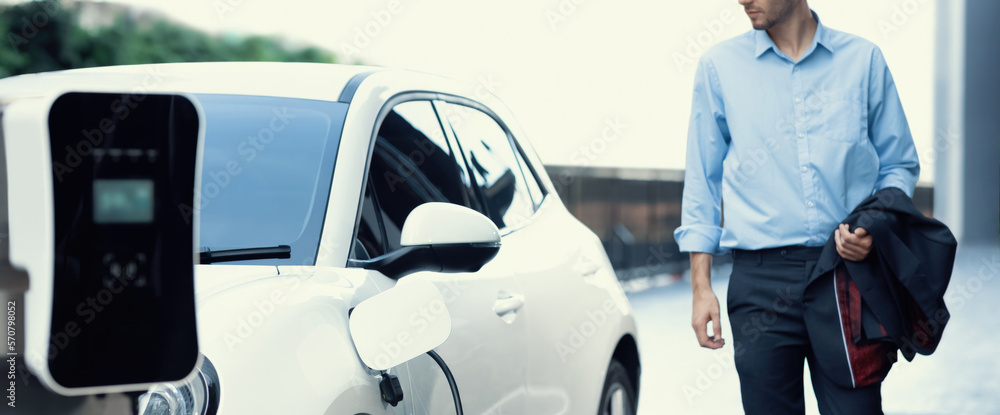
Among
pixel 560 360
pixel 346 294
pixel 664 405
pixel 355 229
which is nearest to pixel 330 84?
pixel 355 229

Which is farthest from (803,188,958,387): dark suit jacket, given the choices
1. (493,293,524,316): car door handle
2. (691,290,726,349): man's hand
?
(493,293,524,316): car door handle

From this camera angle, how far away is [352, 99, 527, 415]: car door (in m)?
2.60

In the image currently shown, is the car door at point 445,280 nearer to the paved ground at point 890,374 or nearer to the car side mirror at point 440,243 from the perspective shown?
the car side mirror at point 440,243

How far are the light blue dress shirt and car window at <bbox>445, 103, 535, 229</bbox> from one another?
87cm

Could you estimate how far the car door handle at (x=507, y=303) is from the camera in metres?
2.98

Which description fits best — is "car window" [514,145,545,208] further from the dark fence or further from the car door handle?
the dark fence

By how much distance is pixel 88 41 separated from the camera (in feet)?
120

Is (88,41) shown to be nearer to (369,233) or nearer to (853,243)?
(369,233)

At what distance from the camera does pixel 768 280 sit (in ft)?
9.00

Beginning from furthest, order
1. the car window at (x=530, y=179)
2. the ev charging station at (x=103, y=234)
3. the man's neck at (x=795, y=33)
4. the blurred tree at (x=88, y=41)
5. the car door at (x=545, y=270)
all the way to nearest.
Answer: the blurred tree at (x=88, y=41) < the car window at (x=530, y=179) < the car door at (x=545, y=270) < the man's neck at (x=795, y=33) < the ev charging station at (x=103, y=234)

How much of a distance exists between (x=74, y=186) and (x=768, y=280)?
218 cm

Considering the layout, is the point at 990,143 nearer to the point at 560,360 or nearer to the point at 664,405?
the point at 664,405

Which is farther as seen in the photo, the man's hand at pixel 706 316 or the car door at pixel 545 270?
the car door at pixel 545 270

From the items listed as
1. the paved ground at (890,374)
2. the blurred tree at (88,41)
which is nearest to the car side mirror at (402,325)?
the paved ground at (890,374)
